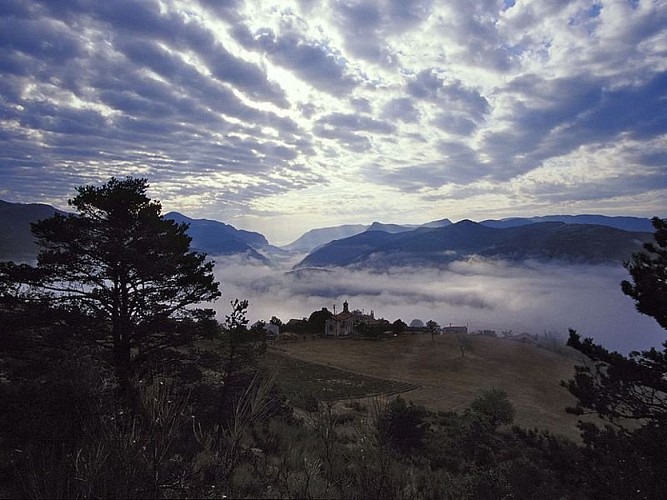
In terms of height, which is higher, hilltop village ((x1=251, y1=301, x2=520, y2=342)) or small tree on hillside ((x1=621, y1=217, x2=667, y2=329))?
small tree on hillside ((x1=621, y1=217, x2=667, y2=329))

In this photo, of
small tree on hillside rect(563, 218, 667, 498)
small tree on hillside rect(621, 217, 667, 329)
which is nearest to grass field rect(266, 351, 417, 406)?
small tree on hillside rect(563, 218, 667, 498)

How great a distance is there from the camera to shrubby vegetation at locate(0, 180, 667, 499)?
6070 millimetres

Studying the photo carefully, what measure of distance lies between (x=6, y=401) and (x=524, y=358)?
59.0 m

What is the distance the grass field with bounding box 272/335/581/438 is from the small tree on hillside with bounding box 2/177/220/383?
16.9 meters

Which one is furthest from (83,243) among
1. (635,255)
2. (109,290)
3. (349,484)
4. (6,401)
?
(635,255)

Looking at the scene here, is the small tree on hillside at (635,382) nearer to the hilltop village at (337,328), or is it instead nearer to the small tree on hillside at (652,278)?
the small tree on hillside at (652,278)

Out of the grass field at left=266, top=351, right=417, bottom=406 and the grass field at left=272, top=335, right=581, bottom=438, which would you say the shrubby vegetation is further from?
the grass field at left=272, top=335, right=581, bottom=438

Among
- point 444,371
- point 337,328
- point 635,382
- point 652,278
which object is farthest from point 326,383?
point 337,328

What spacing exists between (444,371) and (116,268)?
42.7 metres

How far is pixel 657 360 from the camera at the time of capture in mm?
13156

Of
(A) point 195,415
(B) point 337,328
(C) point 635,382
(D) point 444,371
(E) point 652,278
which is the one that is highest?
(E) point 652,278

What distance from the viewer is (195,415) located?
11.7 metres

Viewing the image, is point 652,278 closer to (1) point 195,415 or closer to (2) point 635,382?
(2) point 635,382

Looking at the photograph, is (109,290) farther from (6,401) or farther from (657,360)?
(657,360)
